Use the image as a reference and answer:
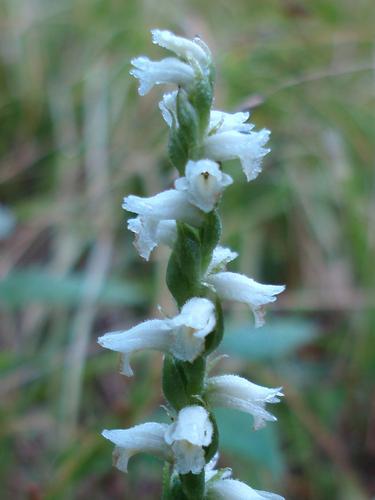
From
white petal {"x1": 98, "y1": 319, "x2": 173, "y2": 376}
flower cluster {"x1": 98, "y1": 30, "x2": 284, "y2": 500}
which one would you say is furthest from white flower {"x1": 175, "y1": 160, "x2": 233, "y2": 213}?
white petal {"x1": 98, "y1": 319, "x2": 173, "y2": 376}

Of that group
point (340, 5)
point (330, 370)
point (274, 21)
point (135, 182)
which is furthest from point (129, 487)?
point (340, 5)

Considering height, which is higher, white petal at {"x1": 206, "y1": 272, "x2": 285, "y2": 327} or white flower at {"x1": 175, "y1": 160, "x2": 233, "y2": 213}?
white flower at {"x1": 175, "y1": 160, "x2": 233, "y2": 213}

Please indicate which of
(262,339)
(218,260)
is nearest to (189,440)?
(218,260)

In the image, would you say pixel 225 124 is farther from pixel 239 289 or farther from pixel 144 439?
pixel 144 439

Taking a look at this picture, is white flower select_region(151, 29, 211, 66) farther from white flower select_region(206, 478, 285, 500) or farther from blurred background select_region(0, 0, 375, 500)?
blurred background select_region(0, 0, 375, 500)

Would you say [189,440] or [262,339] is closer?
[189,440]

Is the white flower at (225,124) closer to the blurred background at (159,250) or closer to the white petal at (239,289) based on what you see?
the white petal at (239,289)

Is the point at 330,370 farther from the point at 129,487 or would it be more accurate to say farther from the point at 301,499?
the point at 129,487
